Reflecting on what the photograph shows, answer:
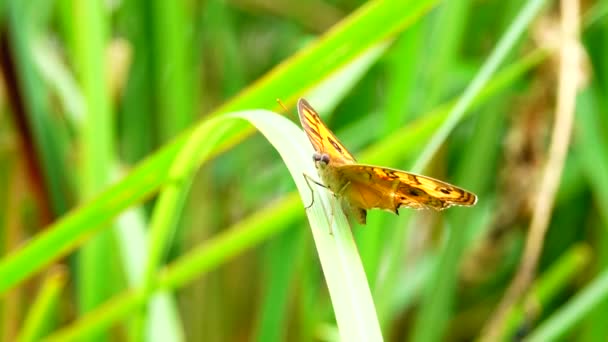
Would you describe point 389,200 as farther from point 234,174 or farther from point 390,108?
point 234,174

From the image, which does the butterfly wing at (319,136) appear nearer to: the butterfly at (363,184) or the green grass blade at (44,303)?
the butterfly at (363,184)

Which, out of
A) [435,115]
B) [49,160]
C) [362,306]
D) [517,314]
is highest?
[49,160]

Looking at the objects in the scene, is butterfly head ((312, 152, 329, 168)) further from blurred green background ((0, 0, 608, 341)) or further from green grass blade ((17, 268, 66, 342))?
green grass blade ((17, 268, 66, 342))

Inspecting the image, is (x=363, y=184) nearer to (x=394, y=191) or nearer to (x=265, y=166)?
(x=394, y=191)

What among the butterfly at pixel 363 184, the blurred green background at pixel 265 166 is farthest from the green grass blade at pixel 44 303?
the butterfly at pixel 363 184

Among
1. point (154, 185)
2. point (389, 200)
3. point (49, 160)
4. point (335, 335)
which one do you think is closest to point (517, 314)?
point (335, 335)

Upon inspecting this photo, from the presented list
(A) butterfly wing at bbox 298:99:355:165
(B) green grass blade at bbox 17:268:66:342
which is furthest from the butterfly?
(B) green grass blade at bbox 17:268:66:342

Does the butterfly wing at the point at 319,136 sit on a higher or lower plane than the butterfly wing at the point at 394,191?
higher

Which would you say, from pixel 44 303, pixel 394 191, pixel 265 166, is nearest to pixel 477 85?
pixel 394 191
